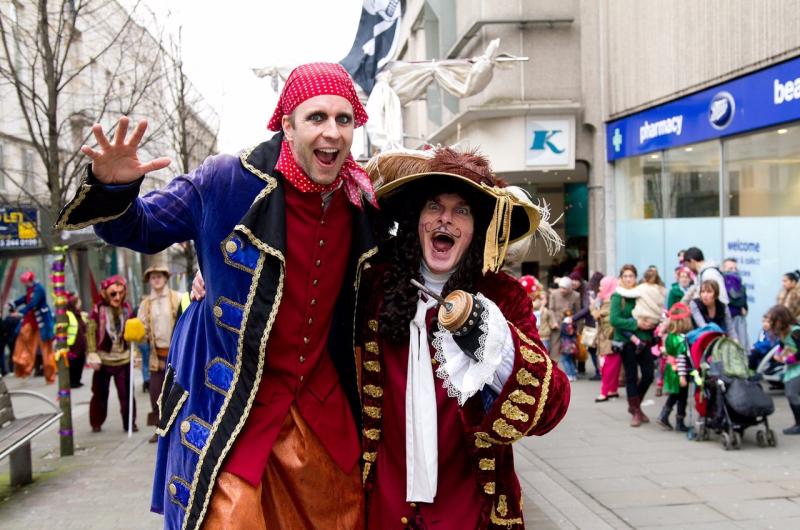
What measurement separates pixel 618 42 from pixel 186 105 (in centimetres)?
822


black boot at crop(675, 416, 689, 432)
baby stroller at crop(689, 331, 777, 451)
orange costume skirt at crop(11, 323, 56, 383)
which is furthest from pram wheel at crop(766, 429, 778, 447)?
orange costume skirt at crop(11, 323, 56, 383)

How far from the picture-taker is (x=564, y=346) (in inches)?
472

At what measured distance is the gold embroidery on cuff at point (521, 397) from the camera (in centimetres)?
266

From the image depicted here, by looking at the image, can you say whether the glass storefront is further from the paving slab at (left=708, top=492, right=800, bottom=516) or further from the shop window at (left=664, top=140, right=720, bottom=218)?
the paving slab at (left=708, top=492, right=800, bottom=516)

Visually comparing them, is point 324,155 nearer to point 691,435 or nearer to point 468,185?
point 468,185

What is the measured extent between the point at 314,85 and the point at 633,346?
6.96 meters

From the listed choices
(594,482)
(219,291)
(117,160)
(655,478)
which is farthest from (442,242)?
(655,478)

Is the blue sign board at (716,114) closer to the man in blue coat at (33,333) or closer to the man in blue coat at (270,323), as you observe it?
the man in blue coat at (270,323)

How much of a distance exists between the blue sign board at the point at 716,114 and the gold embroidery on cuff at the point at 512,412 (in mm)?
9169

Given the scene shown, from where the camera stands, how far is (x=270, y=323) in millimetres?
2697

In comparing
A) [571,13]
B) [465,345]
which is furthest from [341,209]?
[571,13]

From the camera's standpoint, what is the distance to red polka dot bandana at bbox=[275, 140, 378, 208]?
2795 millimetres

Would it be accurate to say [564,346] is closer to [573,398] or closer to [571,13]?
[573,398]

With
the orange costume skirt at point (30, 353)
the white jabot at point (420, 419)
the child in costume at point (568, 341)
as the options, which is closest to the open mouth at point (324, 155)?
the white jabot at point (420, 419)
